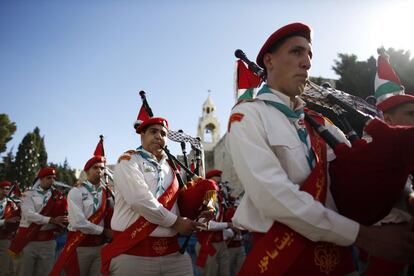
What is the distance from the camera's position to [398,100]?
3549mm

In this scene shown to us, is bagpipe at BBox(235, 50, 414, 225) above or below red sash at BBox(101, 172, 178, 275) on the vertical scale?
above

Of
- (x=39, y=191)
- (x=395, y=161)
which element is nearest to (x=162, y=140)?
(x=395, y=161)

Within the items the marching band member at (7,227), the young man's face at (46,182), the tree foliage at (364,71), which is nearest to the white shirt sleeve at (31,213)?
the young man's face at (46,182)

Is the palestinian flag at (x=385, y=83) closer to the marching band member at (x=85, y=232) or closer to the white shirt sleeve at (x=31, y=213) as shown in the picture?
the marching band member at (x=85, y=232)

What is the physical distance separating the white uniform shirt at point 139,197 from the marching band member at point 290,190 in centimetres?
176

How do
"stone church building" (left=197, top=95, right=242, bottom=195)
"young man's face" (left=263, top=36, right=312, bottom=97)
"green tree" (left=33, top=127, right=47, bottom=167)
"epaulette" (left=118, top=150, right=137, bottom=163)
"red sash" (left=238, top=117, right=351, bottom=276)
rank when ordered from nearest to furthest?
"red sash" (left=238, top=117, right=351, bottom=276), "young man's face" (left=263, top=36, right=312, bottom=97), "epaulette" (left=118, top=150, right=137, bottom=163), "stone church building" (left=197, top=95, right=242, bottom=195), "green tree" (left=33, top=127, right=47, bottom=167)

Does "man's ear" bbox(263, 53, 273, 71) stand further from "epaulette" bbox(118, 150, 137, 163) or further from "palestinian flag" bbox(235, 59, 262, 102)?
"epaulette" bbox(118, 150, 137, 163)

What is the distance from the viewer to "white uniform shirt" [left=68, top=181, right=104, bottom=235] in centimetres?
603

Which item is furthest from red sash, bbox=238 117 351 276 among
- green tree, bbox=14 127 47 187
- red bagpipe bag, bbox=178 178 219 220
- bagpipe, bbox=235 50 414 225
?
green tree, bbox=14 127 47 187

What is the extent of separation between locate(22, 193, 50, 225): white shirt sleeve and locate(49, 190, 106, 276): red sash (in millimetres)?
1661

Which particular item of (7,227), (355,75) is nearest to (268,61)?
(7,227)

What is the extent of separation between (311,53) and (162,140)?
251cm

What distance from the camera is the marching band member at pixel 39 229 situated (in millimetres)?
7293

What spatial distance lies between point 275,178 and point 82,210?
540cm
